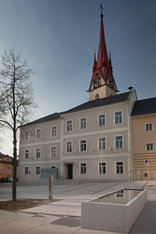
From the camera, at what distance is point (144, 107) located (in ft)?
98.5

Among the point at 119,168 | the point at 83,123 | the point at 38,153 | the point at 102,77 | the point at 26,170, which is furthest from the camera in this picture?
the point at 102,77

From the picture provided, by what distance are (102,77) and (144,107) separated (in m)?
28.5

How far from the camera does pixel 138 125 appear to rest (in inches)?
1126

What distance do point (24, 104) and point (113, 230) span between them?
1025 centimetres

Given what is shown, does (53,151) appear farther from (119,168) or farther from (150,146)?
(150,146)

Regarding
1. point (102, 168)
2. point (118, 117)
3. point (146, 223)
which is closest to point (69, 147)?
point (102, 168)

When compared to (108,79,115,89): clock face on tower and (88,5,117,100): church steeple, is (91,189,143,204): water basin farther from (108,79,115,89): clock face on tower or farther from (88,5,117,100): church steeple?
(108,79,115,89): clock face on tower

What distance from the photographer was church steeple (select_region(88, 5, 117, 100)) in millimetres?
55438

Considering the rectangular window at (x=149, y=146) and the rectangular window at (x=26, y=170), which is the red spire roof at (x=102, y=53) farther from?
the rectangular window at (x=149, y=146)

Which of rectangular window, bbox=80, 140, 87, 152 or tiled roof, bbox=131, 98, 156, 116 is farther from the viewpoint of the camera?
rectangular window, bbox=80, 140, 87, 152

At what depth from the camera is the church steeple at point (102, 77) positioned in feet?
182

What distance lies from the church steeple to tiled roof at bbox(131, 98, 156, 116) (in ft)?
71.9

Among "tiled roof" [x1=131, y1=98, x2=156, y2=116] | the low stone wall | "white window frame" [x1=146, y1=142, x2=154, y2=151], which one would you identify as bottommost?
the low stone wall

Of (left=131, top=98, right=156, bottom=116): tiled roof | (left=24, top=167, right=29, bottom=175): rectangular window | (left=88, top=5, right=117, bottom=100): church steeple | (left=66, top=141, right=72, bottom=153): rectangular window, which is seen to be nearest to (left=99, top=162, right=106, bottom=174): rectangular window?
(left=66, top=141, right=72, bottom=153): rectangular window
